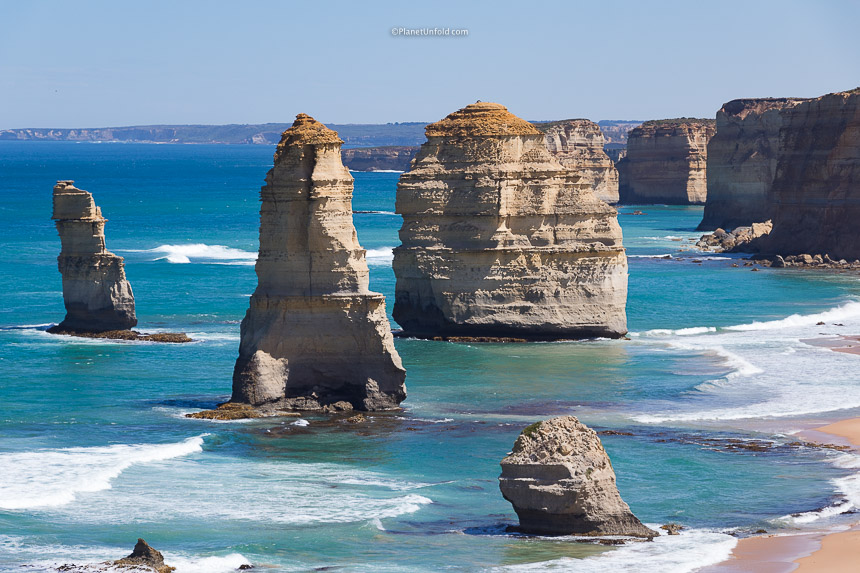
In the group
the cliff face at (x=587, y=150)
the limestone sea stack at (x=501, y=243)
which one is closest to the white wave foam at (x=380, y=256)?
the limestone sea stack at (x=501, y=243)

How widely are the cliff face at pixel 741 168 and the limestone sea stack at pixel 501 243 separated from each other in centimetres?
6372

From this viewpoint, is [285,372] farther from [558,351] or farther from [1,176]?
[1,176]

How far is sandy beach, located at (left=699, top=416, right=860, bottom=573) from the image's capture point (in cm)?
2038

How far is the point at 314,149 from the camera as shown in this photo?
106ft

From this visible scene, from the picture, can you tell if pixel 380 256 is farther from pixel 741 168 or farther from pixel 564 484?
pixel 564 484

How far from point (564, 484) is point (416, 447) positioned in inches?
302

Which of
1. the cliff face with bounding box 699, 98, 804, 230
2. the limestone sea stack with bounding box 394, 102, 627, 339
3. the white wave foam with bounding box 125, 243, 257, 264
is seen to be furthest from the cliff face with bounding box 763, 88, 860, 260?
the limestone sea stack with bounding box 394, 102, 627, 339

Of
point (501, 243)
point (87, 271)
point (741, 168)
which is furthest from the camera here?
point (741, 168)

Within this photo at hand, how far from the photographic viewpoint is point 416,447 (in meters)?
28.6

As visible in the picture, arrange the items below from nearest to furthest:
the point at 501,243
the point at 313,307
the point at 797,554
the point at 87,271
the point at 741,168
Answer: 1. the point at 797,554
2. the point at 313,307
3. the point at 501,243
4. the point at 87,271
5. the point at 741,168

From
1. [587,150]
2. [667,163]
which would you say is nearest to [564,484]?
[667,163]

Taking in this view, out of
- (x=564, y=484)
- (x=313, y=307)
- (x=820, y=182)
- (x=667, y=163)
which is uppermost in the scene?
(x=667, y=163)

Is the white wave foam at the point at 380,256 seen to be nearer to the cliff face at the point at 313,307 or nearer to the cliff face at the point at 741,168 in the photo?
the cliff face at the point at 741,168

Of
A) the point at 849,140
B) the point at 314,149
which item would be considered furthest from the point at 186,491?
the point at 849,140
